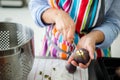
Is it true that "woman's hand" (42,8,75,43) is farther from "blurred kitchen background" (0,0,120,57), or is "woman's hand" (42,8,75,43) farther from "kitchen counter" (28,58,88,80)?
"blurred kitchen background" (0,0,120,57)

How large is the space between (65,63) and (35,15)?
0.16 metres

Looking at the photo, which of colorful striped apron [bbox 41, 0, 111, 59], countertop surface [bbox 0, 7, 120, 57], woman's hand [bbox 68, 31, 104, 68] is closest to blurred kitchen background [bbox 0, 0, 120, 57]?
countertop surface [bbox 0, 7, 120, 57]

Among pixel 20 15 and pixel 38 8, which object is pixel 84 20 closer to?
pixel 38 8

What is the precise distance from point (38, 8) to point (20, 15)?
995mm

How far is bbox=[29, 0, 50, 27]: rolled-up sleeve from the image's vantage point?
0.66 meters

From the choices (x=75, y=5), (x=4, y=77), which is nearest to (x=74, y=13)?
(x=75, y=5)

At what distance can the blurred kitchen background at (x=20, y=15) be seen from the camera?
1.51 m

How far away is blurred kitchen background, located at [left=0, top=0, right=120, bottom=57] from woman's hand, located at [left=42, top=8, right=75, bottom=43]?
2.82 ft

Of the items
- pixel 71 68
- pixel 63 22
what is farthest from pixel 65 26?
pixel 71 68

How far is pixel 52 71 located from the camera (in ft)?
1.97

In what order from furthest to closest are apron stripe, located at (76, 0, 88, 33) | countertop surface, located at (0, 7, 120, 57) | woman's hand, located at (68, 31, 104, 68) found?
countertop surface, located at (0, 7, 120, 57) → apron stripe, located at (76, 0, 88, 33) → woman's hand, located at (68, 31, 104, 68)

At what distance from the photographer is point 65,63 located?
0.63 metres

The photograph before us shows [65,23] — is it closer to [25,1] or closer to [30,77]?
[30,77]

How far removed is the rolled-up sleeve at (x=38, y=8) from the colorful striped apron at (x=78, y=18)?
26mm
